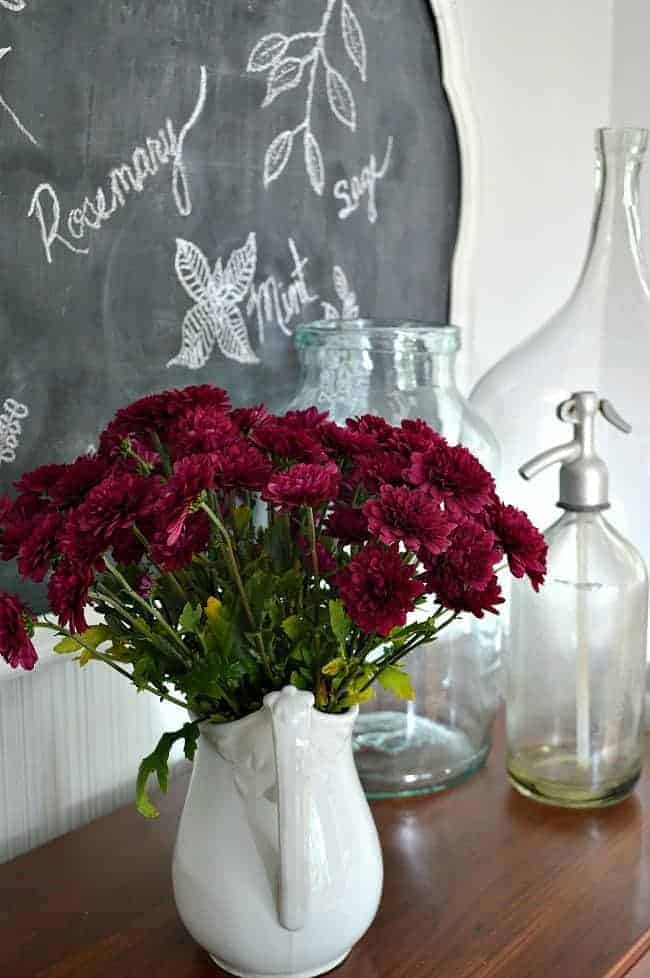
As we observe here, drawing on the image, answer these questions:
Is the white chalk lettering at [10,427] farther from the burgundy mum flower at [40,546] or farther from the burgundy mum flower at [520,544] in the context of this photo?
the burgundy mum flower at [520,544]

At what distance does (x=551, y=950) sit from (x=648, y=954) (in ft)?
0.22

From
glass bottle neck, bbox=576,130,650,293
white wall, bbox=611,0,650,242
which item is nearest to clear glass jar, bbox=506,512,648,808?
glass bottle neck, bbox=576,130,650,293

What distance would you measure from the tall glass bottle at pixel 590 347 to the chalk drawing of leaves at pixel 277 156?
0.93 ft

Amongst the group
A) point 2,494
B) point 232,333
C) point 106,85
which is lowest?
point 2,494

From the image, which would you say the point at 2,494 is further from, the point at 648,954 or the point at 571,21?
the point at 571,21

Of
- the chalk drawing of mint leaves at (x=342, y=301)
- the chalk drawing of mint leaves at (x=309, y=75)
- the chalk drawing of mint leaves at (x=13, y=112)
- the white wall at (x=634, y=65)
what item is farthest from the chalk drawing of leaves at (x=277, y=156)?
the white wall at (x=634, y=65)

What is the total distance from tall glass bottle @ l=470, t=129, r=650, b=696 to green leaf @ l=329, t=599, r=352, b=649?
1.90ft

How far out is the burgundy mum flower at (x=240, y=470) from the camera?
1.86 ft

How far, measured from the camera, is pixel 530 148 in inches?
50.9

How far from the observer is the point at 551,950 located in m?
0.69

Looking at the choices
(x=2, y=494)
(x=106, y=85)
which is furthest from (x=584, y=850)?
(x=106, y=85)

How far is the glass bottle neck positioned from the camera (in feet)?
3.35

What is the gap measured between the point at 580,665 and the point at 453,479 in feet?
1.29

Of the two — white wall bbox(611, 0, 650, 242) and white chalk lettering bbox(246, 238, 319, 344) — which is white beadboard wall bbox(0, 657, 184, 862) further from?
white wall bbox(611, 0, 650, 242)
